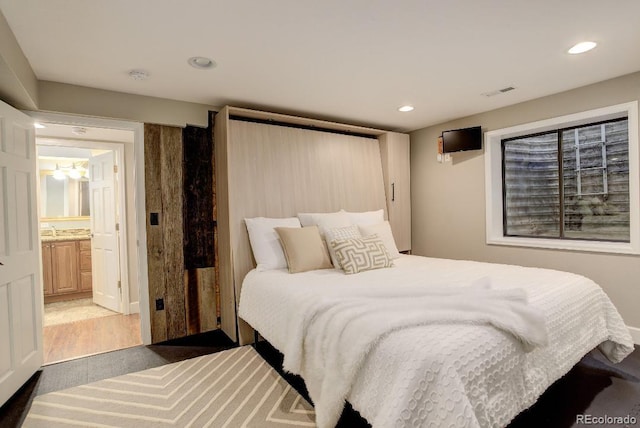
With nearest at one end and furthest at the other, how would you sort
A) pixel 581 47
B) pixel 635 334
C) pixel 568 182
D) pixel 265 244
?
pixel 581 47 < pixel 635 334 < pixel 265 244 < pixel 568 182

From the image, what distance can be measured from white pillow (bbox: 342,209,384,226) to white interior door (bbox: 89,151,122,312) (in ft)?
9.16

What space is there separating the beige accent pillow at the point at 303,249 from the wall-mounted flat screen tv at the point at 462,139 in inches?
78.7

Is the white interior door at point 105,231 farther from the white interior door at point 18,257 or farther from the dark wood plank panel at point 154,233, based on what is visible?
the white interior door at point 18,257

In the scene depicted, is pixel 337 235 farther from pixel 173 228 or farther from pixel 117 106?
pixel 117 106

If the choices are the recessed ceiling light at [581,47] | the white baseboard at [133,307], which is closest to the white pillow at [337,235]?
the recessed ceiling light at [581,47]

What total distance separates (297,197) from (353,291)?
1.66 m

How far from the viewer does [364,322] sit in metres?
1.57

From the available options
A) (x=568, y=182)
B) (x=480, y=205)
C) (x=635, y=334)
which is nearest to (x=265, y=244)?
(x=480, y=205)

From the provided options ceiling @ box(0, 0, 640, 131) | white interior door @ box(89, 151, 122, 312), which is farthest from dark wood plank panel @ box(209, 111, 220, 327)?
white interior door @ box(89, 151, 122, 312)

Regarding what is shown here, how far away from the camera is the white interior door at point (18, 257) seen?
2.12 m

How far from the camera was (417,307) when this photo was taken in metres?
1.67

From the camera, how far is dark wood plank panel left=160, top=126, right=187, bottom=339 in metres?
3.13

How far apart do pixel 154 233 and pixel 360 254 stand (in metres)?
1.91

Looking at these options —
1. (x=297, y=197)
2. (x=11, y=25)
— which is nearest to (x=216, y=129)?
(x=297, y=197)
